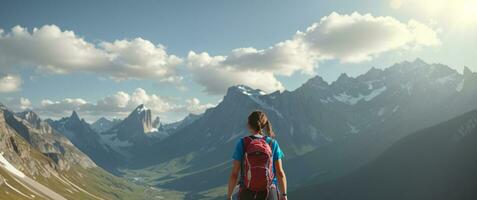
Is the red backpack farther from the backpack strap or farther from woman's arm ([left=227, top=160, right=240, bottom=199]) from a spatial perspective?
woman's arm ([left=227, top=160, right=240, bottom=199])

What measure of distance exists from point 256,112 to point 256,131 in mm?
527

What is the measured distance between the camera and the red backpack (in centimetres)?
1188

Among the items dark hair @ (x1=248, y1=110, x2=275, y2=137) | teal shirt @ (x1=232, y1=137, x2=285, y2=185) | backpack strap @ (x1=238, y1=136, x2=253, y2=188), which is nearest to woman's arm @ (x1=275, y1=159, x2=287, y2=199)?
teal shirt @ (x1=232, y1=137, x2=285, y2=185)

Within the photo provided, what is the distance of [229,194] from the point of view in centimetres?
1141

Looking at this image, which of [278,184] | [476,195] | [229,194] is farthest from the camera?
[476,195]

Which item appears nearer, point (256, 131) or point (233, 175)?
point (233, 175)

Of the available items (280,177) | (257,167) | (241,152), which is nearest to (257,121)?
(241,152)

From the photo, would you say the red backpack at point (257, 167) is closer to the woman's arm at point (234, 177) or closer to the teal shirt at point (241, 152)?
the teal shirt at point (241, 152)

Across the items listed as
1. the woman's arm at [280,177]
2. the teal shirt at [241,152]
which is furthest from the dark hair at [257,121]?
the woman's arm at [280,177]

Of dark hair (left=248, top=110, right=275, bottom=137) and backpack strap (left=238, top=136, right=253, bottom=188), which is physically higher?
dark hair (left=248, top=110, right=275, bottom=137)

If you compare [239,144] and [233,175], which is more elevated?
[239,144]

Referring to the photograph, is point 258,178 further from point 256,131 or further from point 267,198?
point 256,131

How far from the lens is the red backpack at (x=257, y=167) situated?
11.9 m

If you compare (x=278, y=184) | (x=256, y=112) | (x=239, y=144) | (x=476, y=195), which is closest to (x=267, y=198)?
(x=278, y=184)
